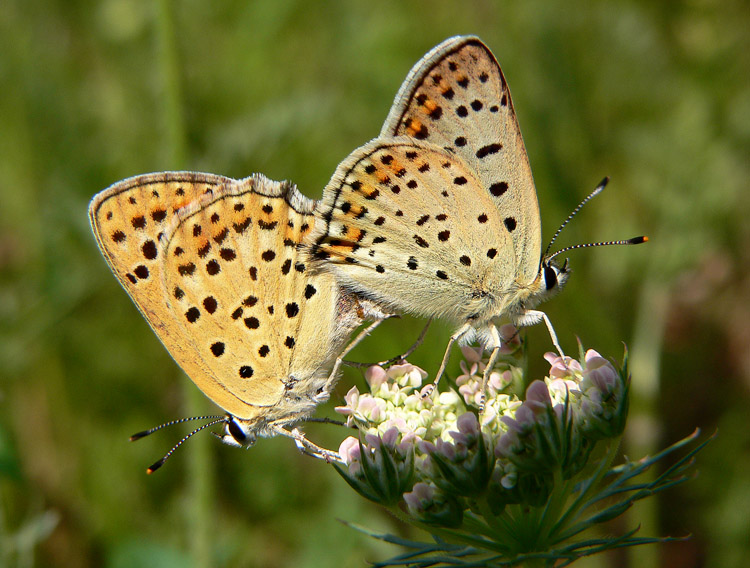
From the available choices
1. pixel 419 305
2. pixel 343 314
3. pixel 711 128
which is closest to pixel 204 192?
pixel 343 314

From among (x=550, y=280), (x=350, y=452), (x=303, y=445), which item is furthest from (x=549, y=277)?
(x=303, y=445)

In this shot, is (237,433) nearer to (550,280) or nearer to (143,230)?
(143,230)

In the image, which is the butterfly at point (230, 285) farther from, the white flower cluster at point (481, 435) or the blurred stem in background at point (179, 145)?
the blurred stem in background at point (179, 145)

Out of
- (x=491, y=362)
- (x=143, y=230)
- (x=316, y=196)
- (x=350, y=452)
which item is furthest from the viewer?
(x=316, y=196)

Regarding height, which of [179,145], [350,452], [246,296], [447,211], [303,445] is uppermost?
[179,145]

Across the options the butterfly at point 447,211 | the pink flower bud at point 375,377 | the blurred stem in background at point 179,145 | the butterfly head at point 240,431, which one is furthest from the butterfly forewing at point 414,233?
the blurred stem in background at point 179,145

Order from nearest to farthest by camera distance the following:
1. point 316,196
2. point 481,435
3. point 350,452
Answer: point 481,435 → point 350,452 → point 316,196
